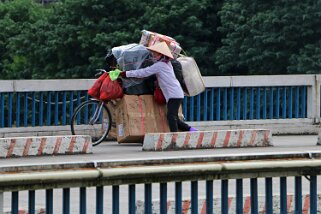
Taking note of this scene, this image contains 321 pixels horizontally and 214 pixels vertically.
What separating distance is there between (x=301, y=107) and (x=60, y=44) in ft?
81.4

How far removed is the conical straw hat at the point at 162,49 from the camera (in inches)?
589

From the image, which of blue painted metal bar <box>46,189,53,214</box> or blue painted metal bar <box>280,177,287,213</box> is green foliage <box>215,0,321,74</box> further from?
blue painted metal bar <box>46,189,53,214</box>

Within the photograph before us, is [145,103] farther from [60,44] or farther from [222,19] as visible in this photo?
[60,44]

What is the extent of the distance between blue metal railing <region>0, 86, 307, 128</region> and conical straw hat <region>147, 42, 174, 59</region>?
2.05m

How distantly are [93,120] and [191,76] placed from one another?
5.31ft

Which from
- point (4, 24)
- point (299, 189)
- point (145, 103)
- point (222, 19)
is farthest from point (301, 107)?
point (4, 24)

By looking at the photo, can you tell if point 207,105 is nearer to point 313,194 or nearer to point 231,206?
point 231,206

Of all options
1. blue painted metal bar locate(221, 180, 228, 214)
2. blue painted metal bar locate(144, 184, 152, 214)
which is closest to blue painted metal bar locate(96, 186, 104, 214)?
blue painted metal bar locate(144, 184, 152, 214)

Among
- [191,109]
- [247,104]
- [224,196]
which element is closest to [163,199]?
[224,196]

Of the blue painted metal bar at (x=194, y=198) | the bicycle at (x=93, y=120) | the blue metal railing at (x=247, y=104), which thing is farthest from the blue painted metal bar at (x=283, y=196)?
the blue metal railing at (x=247, y=104)

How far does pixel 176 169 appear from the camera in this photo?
18.5 feet

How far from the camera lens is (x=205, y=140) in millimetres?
15414

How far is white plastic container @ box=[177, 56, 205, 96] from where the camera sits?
15703mm

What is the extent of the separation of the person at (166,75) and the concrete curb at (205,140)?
0.94 feet
